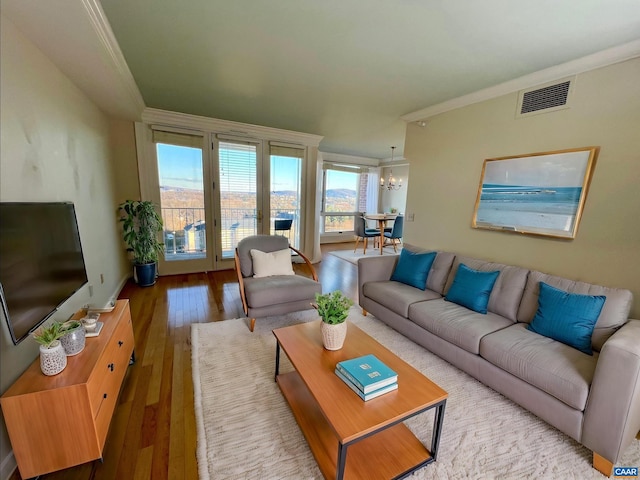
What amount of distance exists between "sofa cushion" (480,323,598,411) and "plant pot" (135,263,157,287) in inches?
162

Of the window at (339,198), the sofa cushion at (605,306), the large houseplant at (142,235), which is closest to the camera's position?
the sofa cushion at (605,306)

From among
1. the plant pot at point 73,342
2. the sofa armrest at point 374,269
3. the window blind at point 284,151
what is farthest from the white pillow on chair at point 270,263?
the window blind at point 284,151

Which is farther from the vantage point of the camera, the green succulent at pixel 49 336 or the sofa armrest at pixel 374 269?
the sofa armrest at pixel 374 269

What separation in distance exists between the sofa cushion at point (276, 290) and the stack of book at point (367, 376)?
1.29 m

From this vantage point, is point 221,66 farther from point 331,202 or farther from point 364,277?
point 331,202

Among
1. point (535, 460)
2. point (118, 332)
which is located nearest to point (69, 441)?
point (118, 332)

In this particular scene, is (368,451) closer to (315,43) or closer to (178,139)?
(315,43)

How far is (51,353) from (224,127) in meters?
3.92

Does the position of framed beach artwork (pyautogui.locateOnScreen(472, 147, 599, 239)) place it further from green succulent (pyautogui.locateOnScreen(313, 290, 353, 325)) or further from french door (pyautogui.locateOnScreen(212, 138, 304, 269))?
french door (pyautogui.locateOnScreen(212, 138, 304, 269))

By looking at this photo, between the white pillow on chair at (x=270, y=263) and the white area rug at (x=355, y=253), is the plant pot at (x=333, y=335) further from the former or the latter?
the white area rug at (x=355, y=253)

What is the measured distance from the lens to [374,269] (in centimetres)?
300

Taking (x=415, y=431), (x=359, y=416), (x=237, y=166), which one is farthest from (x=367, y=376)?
(x=237, y=166)

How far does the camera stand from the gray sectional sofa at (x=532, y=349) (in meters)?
1.32

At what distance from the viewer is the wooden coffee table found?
1.16 meters
